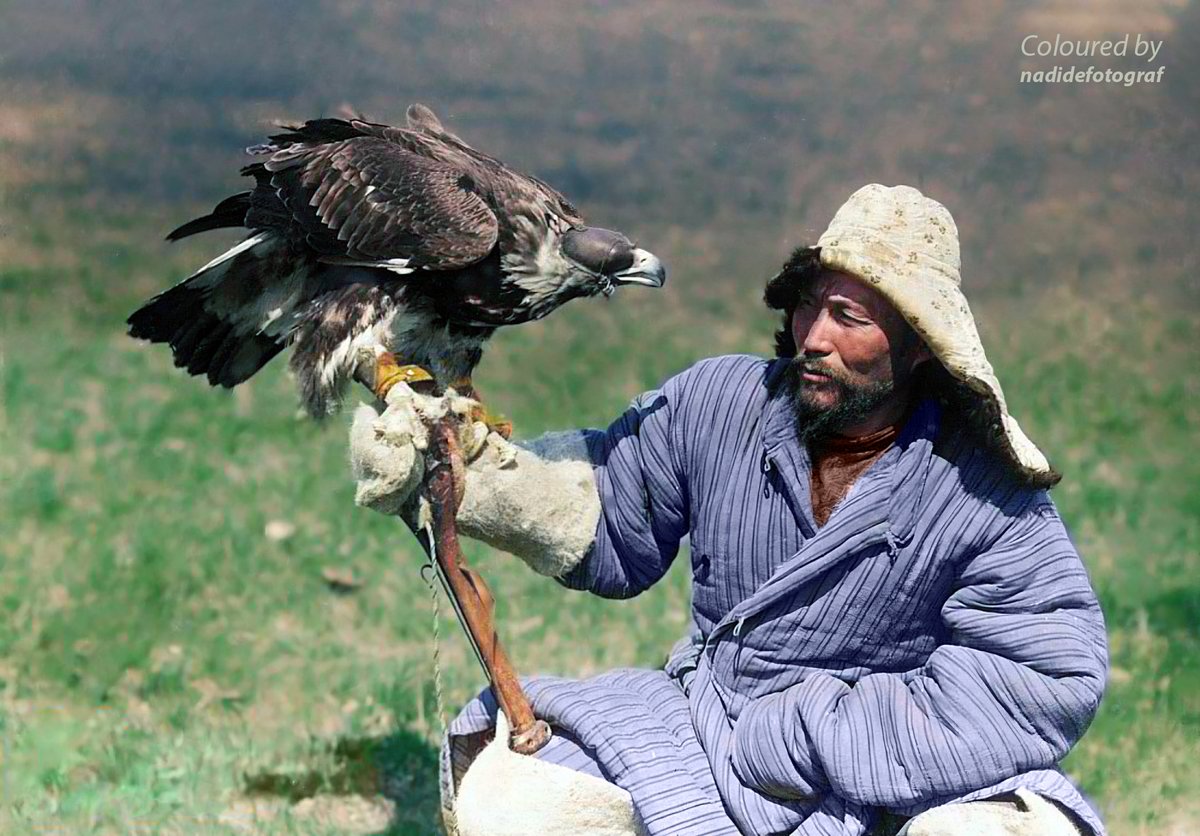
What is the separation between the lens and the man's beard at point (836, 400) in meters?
2.67

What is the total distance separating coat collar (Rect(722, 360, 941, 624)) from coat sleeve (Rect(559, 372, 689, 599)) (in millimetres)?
238

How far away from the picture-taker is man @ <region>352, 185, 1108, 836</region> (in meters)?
2.56

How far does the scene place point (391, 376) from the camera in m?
3.00

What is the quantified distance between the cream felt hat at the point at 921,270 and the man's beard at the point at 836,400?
134 millimetres

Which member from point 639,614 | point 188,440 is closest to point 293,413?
point 188,440

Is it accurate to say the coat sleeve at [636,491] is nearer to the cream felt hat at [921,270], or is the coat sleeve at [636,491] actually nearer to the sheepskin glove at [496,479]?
the sheepskin glove at [496,479]

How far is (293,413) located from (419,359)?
314 cm

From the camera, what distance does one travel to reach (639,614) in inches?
189

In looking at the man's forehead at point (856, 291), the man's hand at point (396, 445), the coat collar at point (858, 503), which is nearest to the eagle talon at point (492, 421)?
the man's hand at point (396, 445)

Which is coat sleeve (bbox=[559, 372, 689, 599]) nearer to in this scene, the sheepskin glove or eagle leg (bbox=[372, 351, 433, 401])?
the sheepskin glove

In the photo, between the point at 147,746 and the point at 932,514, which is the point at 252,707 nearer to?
the point at 147,746

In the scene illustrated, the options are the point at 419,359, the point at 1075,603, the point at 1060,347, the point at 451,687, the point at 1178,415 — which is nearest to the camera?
the point at 1075,603

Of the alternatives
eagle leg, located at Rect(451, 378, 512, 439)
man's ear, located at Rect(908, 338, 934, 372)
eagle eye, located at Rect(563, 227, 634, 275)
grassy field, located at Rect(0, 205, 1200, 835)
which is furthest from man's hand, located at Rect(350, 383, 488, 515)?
grassy field, located at Rect(0, 205, 1200, 835)

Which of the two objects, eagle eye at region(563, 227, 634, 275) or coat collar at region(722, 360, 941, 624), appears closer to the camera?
coat collar at region(722, 360, 941, 624)
